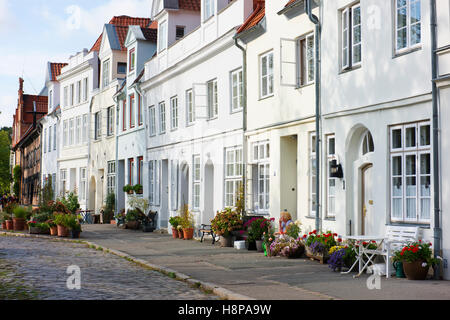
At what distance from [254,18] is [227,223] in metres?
6.44

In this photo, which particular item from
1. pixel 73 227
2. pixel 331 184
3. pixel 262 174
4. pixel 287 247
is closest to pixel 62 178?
Answer: pixel 73 227

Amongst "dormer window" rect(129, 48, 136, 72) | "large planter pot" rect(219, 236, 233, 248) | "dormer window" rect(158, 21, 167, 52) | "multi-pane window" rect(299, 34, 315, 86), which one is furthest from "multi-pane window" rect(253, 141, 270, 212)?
"dormer window" rect(129, 48, 136, 72)

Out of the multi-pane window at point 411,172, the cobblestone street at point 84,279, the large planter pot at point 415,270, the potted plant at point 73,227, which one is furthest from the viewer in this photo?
the potted plant at point 73,227

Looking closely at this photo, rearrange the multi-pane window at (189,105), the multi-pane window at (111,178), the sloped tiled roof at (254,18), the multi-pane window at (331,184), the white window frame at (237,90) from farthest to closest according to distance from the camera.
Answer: the multi-pane window at (111,178)
the multi-pane window at (189,105)
the white window frame at (237,90)
the sloped tiled roof at (254,18)
the multi-pane window at (331,184)

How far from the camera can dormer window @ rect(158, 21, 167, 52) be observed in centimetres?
2772

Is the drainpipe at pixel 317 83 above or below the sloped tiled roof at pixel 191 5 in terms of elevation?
below

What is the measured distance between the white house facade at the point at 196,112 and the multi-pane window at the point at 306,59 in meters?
3.53

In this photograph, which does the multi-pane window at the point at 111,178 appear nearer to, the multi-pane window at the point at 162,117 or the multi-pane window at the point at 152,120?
the multi-pane window at the point at 152,120

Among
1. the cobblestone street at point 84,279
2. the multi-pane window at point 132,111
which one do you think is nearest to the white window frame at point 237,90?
the cobblestone street at point 84,279

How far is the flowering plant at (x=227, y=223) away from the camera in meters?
19.2

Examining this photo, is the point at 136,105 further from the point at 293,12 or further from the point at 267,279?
A: the point at 267,279

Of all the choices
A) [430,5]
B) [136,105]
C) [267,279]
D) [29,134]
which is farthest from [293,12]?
[29,134]

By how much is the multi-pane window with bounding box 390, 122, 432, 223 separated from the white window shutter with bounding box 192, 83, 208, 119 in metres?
10.9

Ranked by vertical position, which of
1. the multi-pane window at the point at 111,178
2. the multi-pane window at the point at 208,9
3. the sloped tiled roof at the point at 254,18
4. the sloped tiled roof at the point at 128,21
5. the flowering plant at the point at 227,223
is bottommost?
the flowering plant at the point at 227,223
